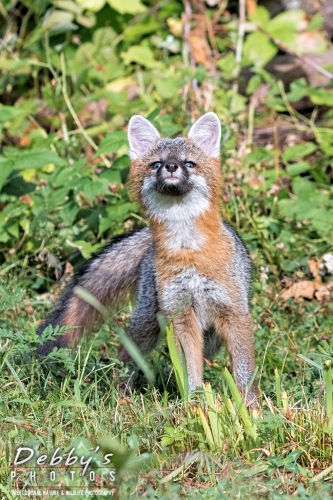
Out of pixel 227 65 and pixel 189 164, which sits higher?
pixel 227 65

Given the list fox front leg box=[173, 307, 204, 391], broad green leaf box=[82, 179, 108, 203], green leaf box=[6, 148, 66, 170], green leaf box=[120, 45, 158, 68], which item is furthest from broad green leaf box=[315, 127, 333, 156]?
fox front leg box=[173, 307, 204, 391]

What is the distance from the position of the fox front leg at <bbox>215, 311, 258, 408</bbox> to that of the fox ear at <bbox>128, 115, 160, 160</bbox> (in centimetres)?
122

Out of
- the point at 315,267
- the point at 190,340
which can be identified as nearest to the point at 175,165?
the point at 190,340

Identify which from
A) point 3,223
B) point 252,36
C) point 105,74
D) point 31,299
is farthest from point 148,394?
point 252,36

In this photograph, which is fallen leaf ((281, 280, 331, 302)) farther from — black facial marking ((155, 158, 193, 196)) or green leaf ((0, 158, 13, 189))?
green leaf ((0, 158, 13, 189))

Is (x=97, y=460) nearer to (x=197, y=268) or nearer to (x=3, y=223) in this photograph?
(x=197, y=268)

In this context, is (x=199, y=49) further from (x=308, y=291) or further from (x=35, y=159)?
(x=308, y=291)

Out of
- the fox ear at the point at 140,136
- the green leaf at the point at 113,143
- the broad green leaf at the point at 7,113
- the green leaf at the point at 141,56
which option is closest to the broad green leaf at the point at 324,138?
the green leaf at the point at 141,56

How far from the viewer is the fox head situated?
474cm

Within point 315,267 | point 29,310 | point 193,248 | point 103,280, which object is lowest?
point 29,310

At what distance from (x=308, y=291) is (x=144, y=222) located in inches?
61.9

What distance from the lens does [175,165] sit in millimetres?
4703

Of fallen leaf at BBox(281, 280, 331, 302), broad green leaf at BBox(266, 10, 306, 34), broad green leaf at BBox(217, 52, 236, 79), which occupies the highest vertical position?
broad green leaf at BBox(266, 10, 306, 34)

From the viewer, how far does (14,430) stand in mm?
3930
